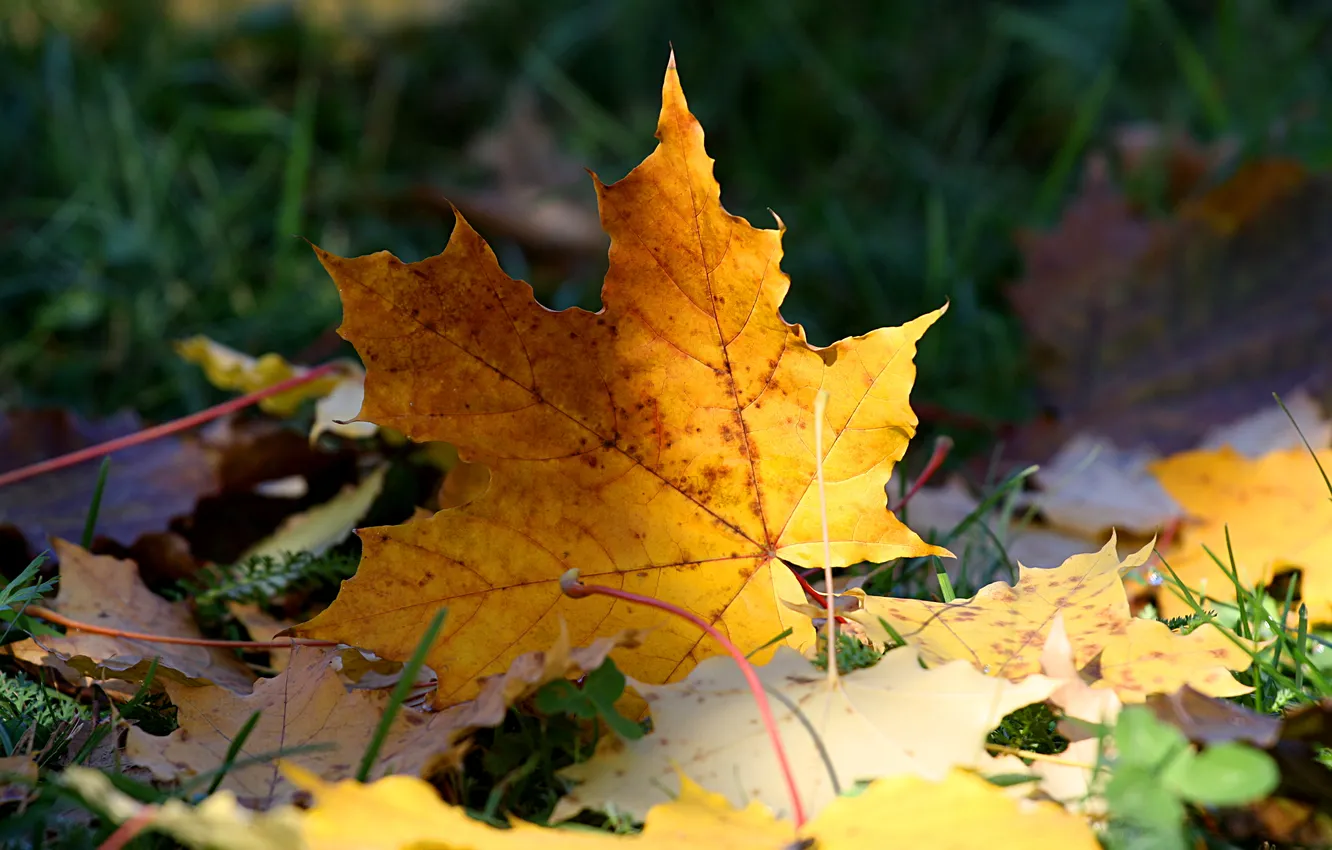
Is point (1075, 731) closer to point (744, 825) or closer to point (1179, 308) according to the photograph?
point (744, 825)


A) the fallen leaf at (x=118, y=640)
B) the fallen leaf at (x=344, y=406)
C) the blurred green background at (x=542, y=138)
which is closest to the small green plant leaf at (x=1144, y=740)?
the fallen leaf at (x=118, y=640)

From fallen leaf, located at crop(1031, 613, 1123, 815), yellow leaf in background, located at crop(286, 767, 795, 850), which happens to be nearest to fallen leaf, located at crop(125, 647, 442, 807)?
yellow leaf in background, located at crop(286, 767, 795, 850)

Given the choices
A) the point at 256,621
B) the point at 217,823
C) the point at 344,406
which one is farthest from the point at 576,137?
the point at 217,823

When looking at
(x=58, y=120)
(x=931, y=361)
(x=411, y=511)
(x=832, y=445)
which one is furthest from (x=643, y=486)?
(x=58, y=120)

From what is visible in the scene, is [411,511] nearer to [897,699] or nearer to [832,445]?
[832,445]

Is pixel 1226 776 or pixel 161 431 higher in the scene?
pixel 161 431

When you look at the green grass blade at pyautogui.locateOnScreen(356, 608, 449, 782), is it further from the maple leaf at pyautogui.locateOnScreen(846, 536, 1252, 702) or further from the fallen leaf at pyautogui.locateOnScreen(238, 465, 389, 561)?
the fallen leaf at pyautogui.locateOnScreen(238, 465, 389, 561)
